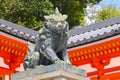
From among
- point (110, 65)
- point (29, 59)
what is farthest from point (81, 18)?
point (29, 59)

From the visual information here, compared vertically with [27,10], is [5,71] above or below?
below

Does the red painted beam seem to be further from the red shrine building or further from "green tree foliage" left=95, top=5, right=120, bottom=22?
"green tree foliage" left=95, top=5, right=120, bottom=22

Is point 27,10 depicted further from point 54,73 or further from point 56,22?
point 54,73

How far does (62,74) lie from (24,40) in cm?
600

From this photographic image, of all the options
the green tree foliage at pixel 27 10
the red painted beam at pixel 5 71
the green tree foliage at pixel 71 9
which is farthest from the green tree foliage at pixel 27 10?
the red painted beam at pixel 5 71

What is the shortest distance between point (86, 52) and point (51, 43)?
19.1 ft

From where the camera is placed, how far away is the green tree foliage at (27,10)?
62.4ft

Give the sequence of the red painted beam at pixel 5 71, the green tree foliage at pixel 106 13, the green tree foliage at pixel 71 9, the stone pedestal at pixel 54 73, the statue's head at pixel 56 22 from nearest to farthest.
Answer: the stone pedestal at pixel 54 73
the statue's head at pixel 56 22
the red painted beam at pixel 5 71
the green tree foliage at pixel 71 9
the green tree foliage at pixel 106 13

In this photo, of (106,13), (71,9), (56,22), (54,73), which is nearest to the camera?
(54,73)

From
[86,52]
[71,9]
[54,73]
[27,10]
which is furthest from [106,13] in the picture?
[54,73]

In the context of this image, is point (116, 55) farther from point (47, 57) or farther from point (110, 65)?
point (47, 57)

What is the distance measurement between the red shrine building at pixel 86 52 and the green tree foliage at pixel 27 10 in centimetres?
725

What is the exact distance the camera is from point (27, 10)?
1917 centimetres

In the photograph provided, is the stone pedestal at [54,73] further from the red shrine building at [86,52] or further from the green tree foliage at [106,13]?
the green tree foliage at [106,13]
